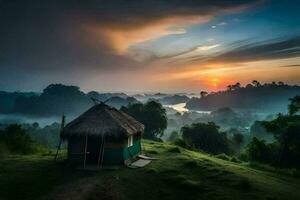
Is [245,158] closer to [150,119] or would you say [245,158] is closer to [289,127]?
[289,127]

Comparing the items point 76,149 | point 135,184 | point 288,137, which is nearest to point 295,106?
point 288,137

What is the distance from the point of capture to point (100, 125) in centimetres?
2664

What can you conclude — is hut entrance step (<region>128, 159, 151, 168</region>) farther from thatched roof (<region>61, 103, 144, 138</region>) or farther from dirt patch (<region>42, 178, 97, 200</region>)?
dirt patch (<region>42, 178, 97, 200</region>)

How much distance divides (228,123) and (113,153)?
153 m

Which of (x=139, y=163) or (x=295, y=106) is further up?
(x=295, y=106)

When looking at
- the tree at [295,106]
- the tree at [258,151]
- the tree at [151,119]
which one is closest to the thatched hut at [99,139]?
the tree at [258,151]

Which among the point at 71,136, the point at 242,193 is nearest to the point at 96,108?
the point at 71,136

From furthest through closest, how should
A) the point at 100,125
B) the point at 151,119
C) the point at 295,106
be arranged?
the point at 151,119 < the point at 295,106 < the point at 100,125

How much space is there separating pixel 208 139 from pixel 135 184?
44.8 metres

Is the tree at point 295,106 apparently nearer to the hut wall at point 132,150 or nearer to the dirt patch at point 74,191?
the hut wall at point 132,150

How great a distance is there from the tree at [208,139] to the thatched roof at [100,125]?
36975mm

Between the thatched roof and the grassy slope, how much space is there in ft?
10.3

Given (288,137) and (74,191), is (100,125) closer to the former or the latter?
(74,191)

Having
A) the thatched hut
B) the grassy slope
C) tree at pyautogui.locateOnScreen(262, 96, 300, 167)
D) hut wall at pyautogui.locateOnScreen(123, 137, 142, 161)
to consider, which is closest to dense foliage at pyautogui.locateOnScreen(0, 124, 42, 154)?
the grassy slope
